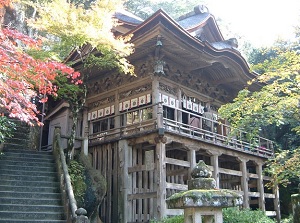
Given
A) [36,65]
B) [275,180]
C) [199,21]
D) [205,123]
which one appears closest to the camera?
[36,65]

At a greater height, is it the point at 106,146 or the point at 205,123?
the point at 205,123

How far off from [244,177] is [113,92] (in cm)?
665

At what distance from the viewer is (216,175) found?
12359mm

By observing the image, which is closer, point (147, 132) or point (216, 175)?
point (147, 132)

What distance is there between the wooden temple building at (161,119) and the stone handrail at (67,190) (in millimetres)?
2105

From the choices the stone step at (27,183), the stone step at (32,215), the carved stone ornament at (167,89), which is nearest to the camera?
the stone step at (32,215)

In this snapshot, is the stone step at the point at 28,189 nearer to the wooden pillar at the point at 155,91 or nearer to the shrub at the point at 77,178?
the shrub at the point at 77,178

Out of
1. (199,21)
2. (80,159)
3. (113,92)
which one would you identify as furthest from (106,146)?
(199,21)

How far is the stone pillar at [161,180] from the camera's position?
9.93m

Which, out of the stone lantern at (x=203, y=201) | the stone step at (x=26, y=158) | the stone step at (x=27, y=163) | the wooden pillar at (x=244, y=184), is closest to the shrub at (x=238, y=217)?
the wooden pillar at (x=244, y=184)

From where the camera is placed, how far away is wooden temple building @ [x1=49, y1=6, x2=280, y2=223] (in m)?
10.8

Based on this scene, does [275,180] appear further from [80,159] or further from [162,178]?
[80,159]

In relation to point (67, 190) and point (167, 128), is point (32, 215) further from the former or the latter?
point (167, 128)

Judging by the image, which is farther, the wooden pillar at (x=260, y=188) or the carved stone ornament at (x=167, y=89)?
the wooden pillar at (x=260, y=188)
